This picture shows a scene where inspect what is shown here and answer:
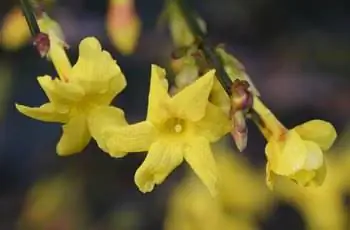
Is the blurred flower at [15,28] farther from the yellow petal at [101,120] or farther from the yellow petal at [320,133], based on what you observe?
the yellow petal at [320,133]

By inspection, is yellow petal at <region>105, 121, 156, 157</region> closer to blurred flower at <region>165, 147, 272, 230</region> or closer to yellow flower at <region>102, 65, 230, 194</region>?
yellow flower at <region>102, 65, 230, 194</region>

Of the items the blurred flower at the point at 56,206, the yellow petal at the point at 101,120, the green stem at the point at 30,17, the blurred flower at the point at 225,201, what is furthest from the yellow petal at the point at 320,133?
the blurred flower at the point at 56,206

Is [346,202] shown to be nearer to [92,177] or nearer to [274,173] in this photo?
[92,177]

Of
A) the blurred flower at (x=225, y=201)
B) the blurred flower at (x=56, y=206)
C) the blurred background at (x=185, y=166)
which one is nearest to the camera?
the blurred flower at (x=225, y=201)

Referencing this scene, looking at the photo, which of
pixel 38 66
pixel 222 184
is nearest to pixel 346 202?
pixel 222 184

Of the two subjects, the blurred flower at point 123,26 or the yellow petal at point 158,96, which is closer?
the yellow petal at point 158,96

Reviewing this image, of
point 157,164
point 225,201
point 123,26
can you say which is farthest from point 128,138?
point 225,201
